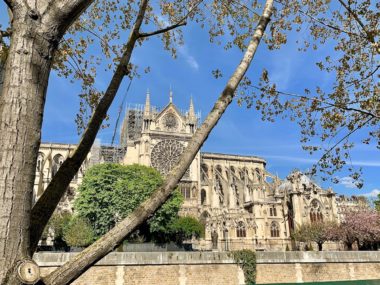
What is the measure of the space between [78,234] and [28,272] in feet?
90.3

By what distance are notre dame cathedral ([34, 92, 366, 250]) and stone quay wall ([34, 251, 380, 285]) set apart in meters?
12.3

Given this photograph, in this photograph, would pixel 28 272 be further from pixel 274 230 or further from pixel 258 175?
pixel 258 175

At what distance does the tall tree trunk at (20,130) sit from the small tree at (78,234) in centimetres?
2733

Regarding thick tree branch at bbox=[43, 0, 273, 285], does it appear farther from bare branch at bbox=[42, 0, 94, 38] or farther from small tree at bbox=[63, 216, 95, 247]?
small tree at bbox=[63, 216, 95, 247]

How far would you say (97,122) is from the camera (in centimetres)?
318

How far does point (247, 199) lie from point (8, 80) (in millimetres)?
46036

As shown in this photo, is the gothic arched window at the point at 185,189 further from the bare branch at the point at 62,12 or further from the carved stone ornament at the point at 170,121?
the bare branch at the point at 62,12

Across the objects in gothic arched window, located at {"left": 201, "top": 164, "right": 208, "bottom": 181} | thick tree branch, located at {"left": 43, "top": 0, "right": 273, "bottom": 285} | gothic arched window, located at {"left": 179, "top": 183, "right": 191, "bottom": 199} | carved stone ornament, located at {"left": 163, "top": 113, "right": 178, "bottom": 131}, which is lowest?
thick tree branch, located at {"left": 43, "top": 0, "right": 273, "bottom": 285}

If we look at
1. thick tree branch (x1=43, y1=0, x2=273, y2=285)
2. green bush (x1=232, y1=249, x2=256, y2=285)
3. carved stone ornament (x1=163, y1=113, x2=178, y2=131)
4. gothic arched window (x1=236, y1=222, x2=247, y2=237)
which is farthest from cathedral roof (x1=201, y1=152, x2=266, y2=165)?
thick tree branch (x1=43, y1=0, x2=273, y2=285)

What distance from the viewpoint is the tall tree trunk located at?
2162 millimetres

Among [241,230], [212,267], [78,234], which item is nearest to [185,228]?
[212,267]

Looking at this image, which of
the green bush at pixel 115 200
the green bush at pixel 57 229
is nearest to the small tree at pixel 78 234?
the green bush at pixel 115 200

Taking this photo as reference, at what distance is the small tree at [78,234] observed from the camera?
1082 inches

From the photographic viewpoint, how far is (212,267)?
24.2 metres
